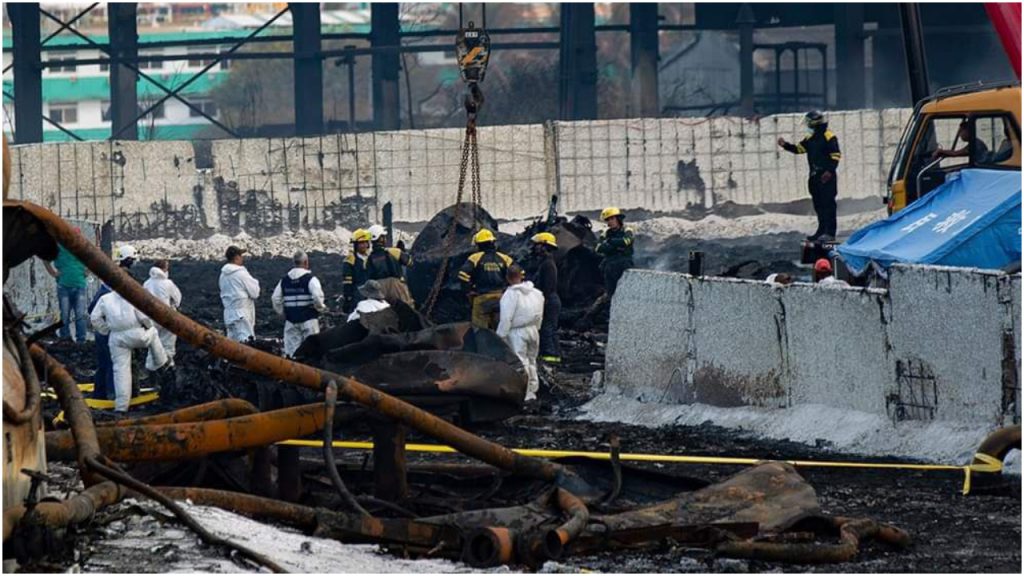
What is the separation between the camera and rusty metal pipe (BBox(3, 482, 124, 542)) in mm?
7355

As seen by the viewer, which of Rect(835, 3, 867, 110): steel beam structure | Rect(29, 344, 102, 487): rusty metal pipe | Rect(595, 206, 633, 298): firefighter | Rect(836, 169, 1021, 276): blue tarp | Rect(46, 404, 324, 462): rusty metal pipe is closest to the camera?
Rect(29, 344, 102, 487): rusty metal pipe

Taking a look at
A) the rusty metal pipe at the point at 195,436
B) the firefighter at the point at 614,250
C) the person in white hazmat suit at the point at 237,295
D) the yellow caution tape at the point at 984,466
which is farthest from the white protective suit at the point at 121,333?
the yellow caution tape at the point at 984,466

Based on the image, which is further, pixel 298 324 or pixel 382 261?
pixel 382 261

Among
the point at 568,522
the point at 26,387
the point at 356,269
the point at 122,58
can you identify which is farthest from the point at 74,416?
the point at 122,58

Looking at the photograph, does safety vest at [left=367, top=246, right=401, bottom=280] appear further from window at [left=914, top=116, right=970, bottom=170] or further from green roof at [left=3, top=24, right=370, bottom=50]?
green roof at [left=3, top=24, right=370, bottom=50]

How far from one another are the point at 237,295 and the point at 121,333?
10.6 feet

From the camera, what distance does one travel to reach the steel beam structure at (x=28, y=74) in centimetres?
4294

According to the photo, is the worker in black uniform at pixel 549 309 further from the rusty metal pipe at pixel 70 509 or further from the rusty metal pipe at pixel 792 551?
the rusty metal pipe at pixel 70 509

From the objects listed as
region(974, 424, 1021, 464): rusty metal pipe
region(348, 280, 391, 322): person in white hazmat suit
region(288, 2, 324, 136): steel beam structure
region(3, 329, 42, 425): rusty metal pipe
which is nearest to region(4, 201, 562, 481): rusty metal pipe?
region(3, 329, 42, 425): rusty metal pipe

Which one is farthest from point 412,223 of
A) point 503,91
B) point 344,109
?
point 344,109

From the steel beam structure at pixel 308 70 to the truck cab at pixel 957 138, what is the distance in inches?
1073

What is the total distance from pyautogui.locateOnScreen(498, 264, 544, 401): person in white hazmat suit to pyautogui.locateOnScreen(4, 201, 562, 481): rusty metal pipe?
7.17m

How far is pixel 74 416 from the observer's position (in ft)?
27.1

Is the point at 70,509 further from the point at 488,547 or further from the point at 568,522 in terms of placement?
the point at 568,522
